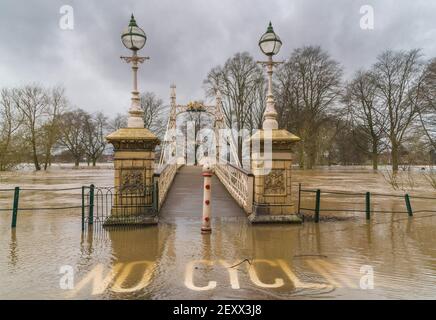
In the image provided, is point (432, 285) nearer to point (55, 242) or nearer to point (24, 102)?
point (55, 242)

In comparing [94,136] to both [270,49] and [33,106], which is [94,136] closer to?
[33,106]

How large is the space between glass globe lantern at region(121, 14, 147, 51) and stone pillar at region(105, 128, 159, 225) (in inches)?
85.7

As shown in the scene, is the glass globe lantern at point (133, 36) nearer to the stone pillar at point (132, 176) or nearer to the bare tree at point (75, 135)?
the stone pillar at point (132, 176)

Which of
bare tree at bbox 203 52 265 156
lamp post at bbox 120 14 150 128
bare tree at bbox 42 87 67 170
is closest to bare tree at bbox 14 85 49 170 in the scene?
bare tree at bbox 42 87 67 170

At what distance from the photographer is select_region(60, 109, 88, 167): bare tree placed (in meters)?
56.9

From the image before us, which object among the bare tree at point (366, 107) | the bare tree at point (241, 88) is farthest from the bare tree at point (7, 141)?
the bare tree at point (366, 107)

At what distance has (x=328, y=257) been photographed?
5.34 metres

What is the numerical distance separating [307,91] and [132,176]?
35799 mm

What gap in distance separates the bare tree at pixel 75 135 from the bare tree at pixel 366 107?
146 ft

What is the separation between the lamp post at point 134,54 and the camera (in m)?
8.05

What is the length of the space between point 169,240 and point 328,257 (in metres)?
3.02

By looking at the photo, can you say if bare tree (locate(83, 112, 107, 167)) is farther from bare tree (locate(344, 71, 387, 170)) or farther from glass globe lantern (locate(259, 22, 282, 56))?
glass globe lantern (locate(259, 22, 282, 56))

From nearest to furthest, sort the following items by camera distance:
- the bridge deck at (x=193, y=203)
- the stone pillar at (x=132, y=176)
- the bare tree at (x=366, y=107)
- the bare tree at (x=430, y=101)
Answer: the stone pillar at (x=132, y=176) → the bridge deck at (x=193, y=203) → the bare tree at (x=430, y=101) → the bare tree at (x=366, y=107)

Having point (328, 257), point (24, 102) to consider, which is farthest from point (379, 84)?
point (24, 102)
